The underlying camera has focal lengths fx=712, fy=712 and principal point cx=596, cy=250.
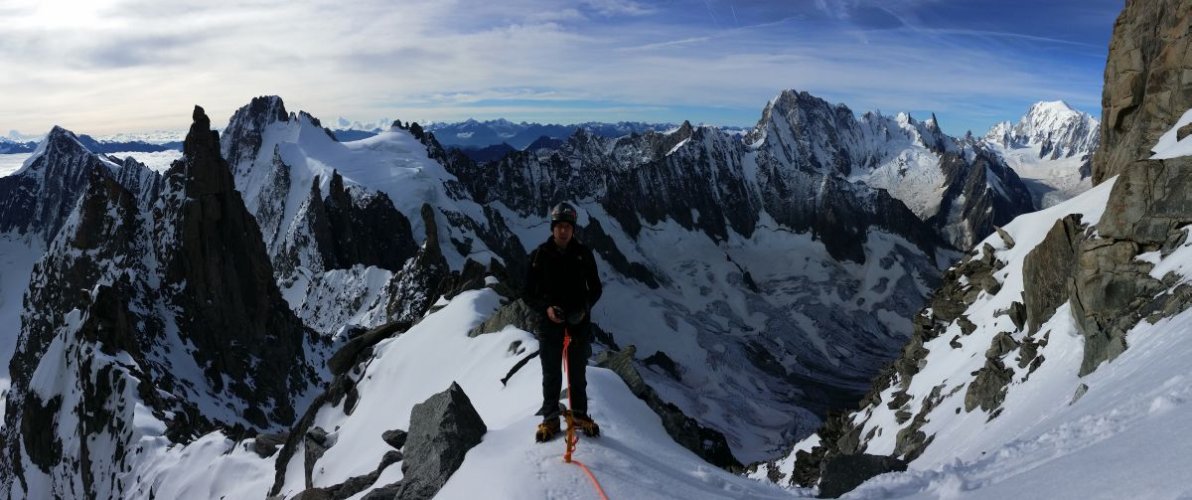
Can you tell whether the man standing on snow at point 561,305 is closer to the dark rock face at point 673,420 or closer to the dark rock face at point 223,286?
the dark rock face at point 673,420

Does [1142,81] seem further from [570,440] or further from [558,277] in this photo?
[570,440]

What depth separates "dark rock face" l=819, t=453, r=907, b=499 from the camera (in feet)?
39.2

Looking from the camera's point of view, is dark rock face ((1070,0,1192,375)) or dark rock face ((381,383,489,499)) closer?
dark rock face ((381,383,489,499))

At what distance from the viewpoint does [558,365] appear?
41.5 ft

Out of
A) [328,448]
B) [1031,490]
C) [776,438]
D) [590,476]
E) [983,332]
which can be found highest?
[1031,490]

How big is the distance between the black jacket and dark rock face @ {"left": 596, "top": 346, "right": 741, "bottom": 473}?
6.46 meters

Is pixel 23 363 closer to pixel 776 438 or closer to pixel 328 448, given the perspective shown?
pixel 328 448

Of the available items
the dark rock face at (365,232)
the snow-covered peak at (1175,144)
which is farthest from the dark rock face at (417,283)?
the snow-covered peak at (1175,144)

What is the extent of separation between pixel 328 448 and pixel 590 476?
24.0 meters

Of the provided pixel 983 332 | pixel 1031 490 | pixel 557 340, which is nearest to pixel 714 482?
pixel 557 340

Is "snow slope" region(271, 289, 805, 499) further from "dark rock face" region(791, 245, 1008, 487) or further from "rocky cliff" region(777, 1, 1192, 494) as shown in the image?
"dark rock face" region(791, 245, 1008, 487)

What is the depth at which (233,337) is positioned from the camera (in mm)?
87125

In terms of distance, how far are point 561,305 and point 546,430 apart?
215 centimetres

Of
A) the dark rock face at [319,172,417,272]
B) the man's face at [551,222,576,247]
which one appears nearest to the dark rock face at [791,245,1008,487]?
the man's face at [551,222,576,247]
